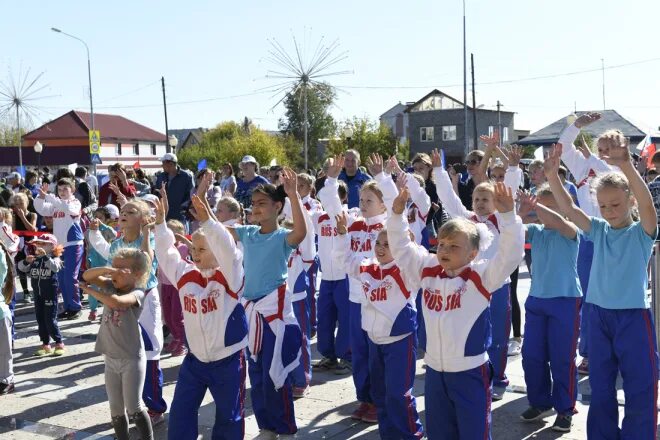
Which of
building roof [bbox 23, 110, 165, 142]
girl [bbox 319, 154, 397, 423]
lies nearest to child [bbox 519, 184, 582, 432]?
girl [bbox 319, 154, 397, 423]

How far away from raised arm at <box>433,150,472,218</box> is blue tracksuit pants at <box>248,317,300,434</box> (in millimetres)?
1935

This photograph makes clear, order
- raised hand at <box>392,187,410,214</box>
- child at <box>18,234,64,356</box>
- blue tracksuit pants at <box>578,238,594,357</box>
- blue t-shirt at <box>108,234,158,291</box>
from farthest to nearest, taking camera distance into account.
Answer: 1. child at <box>18,234,64,356</box>
2. blue tracksuit pants at <box>578,238,594,357</box>
3. blue t-shirt at <box>108,234,158,291</box>
4. raised hand at <box>392,187,410,214</box>

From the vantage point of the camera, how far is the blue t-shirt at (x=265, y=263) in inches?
217

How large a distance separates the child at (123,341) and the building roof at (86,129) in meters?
75.7

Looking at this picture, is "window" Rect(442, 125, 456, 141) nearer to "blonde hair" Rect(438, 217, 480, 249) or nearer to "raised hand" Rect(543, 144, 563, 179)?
"raised hand" Rect(543, 144, 563, 179)

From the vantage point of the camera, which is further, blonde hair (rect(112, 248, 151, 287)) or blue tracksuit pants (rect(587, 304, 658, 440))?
blonde hair (rect(112, 248, 151, 287))

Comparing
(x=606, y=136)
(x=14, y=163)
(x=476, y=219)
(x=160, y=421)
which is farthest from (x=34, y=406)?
(x=14, y=163)

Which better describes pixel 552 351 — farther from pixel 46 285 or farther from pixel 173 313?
pixel 46 285

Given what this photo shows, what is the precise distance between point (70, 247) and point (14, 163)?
63.3 meters

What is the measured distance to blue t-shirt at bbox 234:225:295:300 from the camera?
5516 mm

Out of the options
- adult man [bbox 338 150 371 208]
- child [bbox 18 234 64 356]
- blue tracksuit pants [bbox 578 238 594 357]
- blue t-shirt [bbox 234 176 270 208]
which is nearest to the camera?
blue tracksuit pants [bbox 578 238 594 357]

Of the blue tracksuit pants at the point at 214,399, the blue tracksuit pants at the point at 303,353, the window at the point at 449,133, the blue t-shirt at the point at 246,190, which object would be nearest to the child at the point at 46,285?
the blue t-shirt at the point at 246,190

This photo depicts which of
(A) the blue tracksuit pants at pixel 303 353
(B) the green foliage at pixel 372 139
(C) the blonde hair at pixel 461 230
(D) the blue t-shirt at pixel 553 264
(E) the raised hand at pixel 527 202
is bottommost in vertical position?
(A) the blue tracksuit pants at pixel 303 353

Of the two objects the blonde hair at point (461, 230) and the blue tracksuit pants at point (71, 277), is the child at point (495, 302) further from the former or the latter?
the blue tracksuit pants at point (71, 277)
